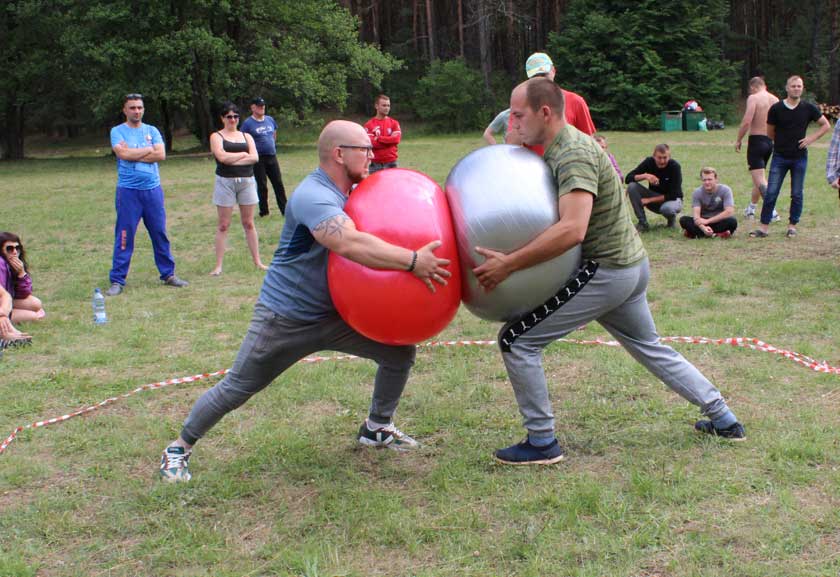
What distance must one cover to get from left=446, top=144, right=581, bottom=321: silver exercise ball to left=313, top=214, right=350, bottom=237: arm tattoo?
0.56 metres

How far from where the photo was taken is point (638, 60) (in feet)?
124

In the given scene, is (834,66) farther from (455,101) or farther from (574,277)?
(574,277)

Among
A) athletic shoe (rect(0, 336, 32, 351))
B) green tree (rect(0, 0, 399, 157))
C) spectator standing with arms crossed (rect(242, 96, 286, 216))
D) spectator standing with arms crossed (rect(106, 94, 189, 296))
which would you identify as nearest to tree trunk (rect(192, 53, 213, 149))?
green tree (rect(0, 0, 399, 157))

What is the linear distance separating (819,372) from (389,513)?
3480 mm

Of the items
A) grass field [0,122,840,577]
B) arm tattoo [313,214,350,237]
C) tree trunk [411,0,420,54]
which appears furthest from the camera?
tree trunk [411,0,420,54]

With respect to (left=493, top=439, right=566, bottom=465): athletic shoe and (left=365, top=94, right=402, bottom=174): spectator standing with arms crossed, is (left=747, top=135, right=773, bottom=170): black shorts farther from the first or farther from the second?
(left=493, top=439, right=566, bottom=465): athletic shoe

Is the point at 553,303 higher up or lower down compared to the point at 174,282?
higher up

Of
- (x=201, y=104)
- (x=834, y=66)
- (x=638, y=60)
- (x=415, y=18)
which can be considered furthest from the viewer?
(x=415, y=18)

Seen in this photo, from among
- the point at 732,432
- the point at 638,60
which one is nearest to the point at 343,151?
the point at 732,432

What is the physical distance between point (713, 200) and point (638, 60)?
28.4 m

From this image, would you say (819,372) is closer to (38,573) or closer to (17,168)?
(38,573)

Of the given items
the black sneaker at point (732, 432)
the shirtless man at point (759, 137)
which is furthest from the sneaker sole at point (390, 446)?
the shirtless man at point (759, 137)

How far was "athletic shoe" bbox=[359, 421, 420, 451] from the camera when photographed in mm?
5051

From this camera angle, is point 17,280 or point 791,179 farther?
point 791,179
